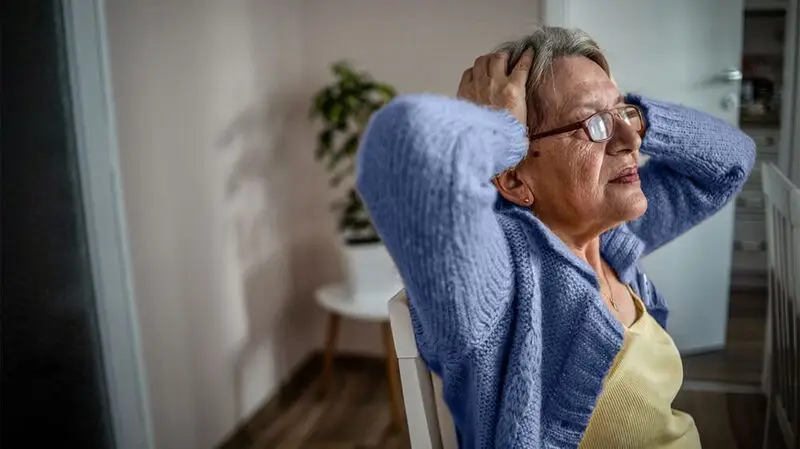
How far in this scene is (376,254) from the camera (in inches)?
89.0

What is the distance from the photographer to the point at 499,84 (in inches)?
32.4

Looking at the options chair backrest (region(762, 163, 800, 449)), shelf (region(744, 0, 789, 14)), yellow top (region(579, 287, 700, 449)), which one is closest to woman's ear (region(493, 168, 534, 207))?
yellow top (region(579, 287, 700, 449))

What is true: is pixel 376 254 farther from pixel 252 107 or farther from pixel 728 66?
pixel 728 66

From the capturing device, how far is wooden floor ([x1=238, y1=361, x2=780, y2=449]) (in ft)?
5.81

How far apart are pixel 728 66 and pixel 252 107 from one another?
5.65 feet

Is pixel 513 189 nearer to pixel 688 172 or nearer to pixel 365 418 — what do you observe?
pixel 688 172

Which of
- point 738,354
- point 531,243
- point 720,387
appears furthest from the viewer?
point 738,354

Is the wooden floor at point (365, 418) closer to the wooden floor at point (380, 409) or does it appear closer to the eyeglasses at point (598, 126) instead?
the wooden floor at point (380, 409)

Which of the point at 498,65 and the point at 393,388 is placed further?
the point at 393,388

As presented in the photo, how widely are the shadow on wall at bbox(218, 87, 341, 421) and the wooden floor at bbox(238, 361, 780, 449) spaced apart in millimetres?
150

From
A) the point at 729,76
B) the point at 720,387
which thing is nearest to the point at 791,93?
the point at 729,76

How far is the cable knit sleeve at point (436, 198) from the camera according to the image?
0.61 metres

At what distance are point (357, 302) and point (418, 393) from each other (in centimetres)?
143

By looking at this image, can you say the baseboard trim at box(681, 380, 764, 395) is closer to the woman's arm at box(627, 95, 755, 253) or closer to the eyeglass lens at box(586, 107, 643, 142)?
the woman's arm at box(627, 95, 755, 253)
